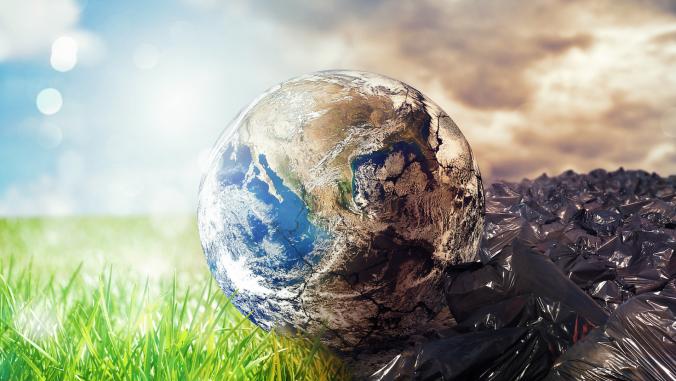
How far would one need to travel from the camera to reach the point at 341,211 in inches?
118

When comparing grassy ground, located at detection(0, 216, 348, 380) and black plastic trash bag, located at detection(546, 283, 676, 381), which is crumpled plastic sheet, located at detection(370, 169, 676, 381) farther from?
grassy ground, located at detection(0, 216, 348, 380)

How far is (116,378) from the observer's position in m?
2.48

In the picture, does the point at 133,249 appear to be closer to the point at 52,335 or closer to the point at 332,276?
the point at 52,335

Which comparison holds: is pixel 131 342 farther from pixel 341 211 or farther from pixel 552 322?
pixel 552 322

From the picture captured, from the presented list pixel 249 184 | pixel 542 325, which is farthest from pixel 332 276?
pixel 542 325

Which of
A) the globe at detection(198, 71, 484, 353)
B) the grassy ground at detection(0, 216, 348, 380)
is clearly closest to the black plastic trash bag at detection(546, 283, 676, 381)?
the globe at detection(198, 71, 484, 353)

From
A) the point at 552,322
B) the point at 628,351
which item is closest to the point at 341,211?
the point at 552,322

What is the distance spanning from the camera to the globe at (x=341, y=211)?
3020mm

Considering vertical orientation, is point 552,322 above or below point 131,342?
above

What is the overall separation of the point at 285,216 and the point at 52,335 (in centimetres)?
144

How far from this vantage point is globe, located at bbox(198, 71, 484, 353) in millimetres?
3020

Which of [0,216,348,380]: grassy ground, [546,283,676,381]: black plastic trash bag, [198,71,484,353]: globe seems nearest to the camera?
[546,283,676,381]: black plastic trash bag

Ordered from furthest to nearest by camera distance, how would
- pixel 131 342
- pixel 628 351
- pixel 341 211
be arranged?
pixel 341 211 < pixel 131 342 < pixel 628 351

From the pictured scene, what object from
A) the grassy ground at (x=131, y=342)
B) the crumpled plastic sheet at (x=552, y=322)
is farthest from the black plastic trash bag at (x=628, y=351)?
the grassy ground at (x=131, y=342)
